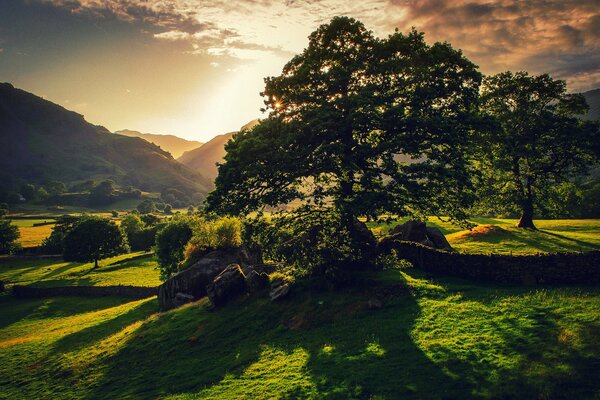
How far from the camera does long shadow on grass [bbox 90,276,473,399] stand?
13.9m

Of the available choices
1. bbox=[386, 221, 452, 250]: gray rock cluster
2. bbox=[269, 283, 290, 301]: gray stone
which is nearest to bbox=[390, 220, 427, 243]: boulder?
bbox=[386, 221, 452, 250]: gray rock cluster

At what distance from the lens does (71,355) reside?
92.8 ft

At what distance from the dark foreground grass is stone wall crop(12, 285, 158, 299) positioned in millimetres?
21095

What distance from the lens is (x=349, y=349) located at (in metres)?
17.0

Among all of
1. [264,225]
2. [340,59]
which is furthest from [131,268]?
[340,59]

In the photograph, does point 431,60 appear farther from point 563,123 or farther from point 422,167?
point 563,123

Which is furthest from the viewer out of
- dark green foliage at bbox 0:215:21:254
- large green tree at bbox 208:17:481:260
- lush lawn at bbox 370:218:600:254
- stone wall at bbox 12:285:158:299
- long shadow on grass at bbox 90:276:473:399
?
dark green foliage at bbox 0:215:21:254

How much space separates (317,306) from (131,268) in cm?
7149

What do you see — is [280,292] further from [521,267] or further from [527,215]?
[527,215]

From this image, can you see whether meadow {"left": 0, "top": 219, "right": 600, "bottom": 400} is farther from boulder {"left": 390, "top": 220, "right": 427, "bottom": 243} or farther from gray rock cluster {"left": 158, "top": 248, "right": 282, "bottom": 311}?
boulder {"left": 390, "top": 220, "right": 427, "bottom": 243}

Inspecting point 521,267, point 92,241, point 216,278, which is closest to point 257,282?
point 216,278

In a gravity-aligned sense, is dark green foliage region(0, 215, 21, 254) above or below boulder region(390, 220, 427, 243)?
below

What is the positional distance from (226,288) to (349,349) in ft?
47.2

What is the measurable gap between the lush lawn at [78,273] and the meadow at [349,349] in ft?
103
